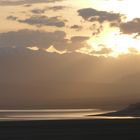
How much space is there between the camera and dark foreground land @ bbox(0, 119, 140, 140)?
4781cm

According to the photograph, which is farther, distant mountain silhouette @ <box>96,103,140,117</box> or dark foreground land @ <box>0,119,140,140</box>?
distant mountain silhouette @ <box>96,103,140,117</box>

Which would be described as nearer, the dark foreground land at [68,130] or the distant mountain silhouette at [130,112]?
the dark foreground land at [68,130]

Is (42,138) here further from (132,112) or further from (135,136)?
(132,112)

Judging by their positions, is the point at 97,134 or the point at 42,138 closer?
the point at 42,138

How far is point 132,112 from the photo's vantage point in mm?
86938

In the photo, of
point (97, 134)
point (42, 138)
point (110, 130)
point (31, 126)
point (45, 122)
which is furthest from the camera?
point (45, 122)

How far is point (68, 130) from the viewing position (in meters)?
53.8

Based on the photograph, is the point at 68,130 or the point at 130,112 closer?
the point at 68,130

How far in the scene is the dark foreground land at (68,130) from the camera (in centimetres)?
4781

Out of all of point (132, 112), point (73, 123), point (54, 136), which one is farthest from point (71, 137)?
point (132, 112)

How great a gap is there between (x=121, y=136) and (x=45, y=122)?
602 inches

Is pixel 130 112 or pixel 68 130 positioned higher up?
pixel 68 130

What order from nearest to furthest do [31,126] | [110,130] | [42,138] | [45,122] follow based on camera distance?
1. [42,138]
2. [110,130]
3. [31,126]
4. [45,122]

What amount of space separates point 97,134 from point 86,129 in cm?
462
